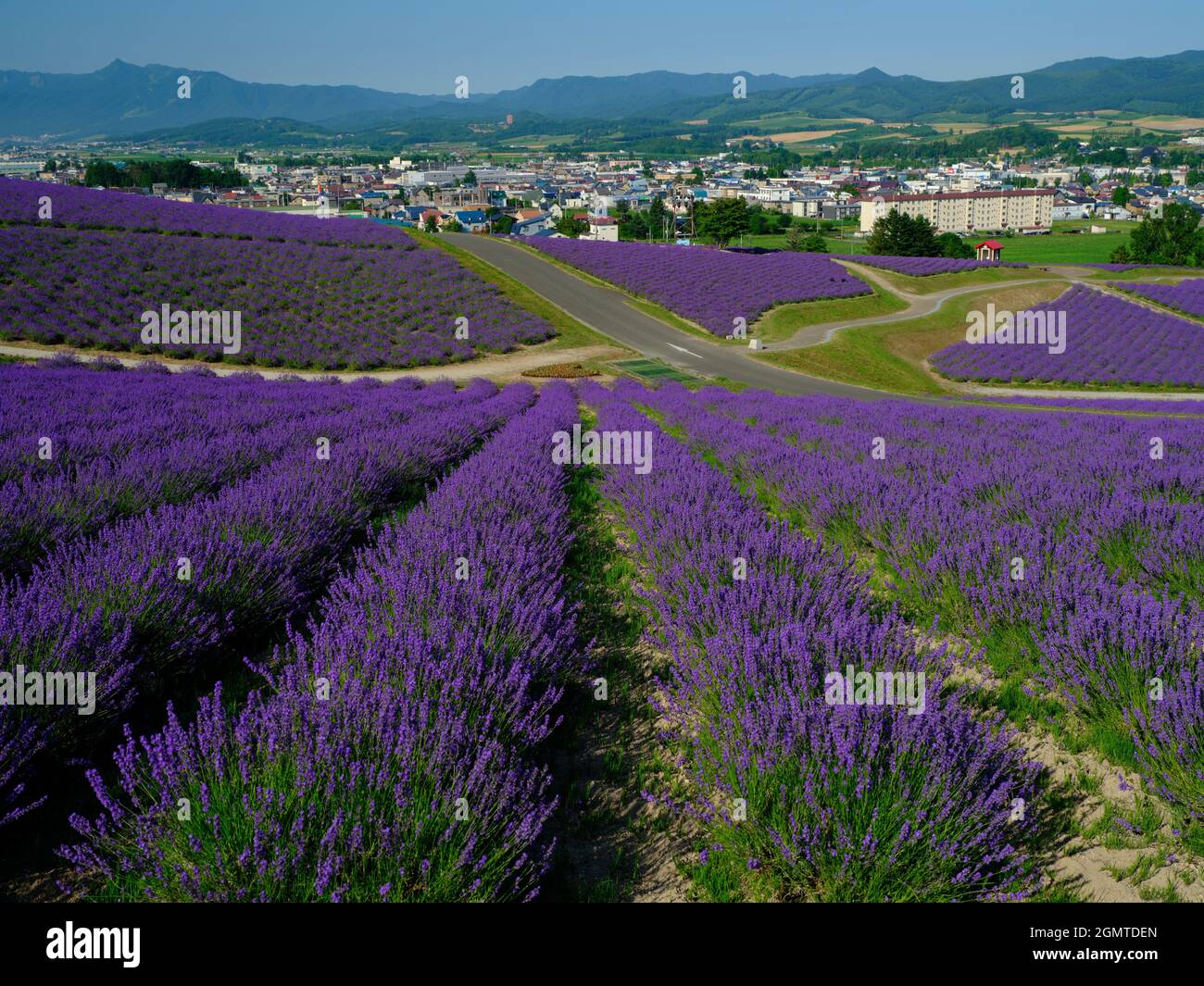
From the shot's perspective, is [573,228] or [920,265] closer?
[920,265]

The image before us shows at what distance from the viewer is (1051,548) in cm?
484

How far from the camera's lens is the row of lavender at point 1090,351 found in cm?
2873

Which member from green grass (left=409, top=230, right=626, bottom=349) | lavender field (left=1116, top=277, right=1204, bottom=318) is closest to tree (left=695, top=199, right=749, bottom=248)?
green grass (left=409, top=230, right=626, bottom=349)

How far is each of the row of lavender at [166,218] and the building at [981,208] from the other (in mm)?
131678

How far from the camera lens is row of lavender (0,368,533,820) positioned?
3027 mm

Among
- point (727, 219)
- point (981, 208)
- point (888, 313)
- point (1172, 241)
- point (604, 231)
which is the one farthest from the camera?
point (981, 208)

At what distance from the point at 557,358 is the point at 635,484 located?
2075 cm

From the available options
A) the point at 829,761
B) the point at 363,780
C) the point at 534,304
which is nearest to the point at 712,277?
the point at 534,304

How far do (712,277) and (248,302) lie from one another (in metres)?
24.4

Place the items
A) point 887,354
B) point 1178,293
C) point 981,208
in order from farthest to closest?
point 981,208, point 1178,293, point 887,354

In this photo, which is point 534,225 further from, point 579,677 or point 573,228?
point 579,677

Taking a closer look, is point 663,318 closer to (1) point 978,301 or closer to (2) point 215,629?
(1) point 978,301

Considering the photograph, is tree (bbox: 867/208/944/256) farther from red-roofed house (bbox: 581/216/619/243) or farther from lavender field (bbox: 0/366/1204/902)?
lavender field (bbox: 0/366/1204/902)

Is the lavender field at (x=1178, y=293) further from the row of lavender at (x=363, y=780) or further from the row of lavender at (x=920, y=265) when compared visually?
the row of lavender at (x=363, y=780)
